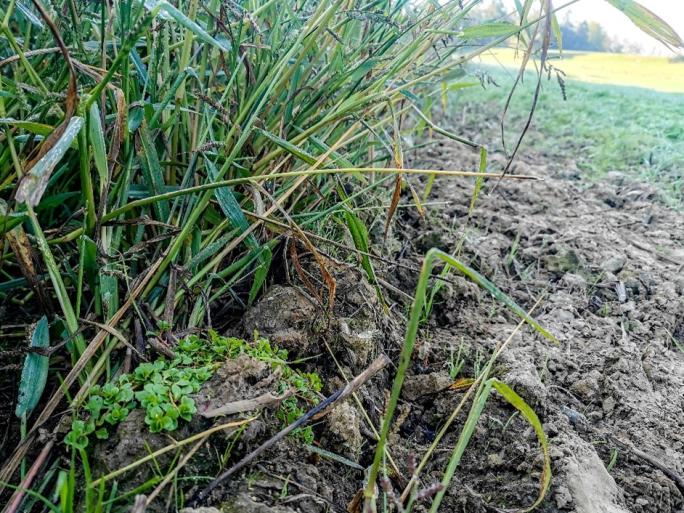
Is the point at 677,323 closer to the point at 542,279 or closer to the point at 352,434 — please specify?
the point at 542,279

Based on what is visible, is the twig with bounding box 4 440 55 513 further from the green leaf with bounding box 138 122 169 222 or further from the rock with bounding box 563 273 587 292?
the rock with bounding box 563 273 587 292

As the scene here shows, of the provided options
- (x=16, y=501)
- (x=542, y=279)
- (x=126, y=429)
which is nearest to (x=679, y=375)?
(x=542, y=279)

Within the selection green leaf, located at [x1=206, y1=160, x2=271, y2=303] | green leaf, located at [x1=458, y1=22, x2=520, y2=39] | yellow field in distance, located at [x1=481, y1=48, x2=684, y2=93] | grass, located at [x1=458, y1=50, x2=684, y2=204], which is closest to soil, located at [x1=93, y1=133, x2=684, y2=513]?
green leaf, located at [x1=206, y1=160, x2=271, y2=303]

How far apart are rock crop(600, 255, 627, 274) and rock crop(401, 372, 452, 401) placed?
820 millimetres

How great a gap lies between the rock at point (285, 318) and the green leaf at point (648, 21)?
749 mm

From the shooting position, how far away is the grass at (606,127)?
2.67 m

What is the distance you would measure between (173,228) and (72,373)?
282 millimetres

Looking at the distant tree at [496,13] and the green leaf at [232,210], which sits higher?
the distant tree at [496,13]

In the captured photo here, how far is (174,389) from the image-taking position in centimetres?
80

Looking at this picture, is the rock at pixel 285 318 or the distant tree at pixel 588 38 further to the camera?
the distant tree at pixel 588 38

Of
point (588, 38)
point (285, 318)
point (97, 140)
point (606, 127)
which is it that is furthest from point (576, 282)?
point (588, 38)

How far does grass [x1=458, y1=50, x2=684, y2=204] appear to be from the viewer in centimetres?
267

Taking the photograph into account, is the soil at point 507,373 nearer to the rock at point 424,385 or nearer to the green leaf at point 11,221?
the rock at point 424,385

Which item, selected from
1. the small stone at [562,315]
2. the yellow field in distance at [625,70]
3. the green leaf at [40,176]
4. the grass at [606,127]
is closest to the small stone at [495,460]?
the small stone at [562,315]
